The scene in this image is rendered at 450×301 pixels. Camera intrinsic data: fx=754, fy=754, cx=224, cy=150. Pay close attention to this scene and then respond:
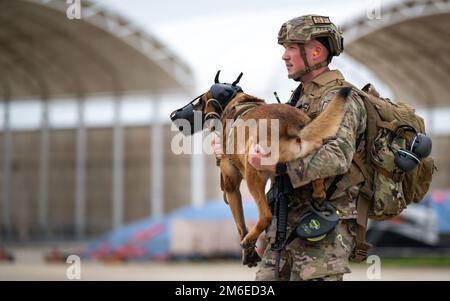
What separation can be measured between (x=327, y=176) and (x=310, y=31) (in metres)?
0.78

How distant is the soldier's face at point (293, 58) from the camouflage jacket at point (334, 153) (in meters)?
0.11

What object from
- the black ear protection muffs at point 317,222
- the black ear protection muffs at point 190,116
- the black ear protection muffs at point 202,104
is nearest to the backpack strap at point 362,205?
the black ear protection muffs at point 317,222

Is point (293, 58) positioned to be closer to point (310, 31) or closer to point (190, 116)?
point (310, 31)

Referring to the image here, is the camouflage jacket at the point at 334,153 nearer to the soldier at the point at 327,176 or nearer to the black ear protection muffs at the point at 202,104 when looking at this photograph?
the soldier at the point at 327,176

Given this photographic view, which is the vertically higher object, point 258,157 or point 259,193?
point 258,157

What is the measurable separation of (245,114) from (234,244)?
22.6m

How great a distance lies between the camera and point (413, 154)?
3658 mm

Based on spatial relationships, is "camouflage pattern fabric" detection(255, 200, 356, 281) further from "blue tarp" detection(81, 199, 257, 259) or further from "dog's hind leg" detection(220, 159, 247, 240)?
"blue tarp" detection(81, 199, 257, 259)

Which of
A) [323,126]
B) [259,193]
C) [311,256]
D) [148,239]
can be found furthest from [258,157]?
[148,239]

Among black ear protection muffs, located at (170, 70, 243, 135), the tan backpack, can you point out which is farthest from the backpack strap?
black ear protection muffs, located at (170, 70, 243, 135)

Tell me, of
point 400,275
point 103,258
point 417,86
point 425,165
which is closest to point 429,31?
point 417,86

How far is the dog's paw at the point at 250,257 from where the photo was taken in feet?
12.1

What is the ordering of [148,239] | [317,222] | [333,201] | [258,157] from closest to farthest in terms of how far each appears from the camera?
[258,157]
[317,222]
[333,201]
[148,239]
